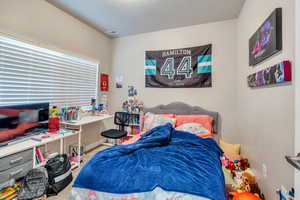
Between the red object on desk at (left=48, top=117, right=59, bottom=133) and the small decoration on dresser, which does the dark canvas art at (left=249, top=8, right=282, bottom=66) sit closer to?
the small decoration on dresser

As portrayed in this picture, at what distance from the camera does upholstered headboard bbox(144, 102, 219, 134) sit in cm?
260

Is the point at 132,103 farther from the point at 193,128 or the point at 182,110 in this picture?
Answer: the point at 193,128

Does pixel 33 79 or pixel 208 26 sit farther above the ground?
pixel 208 26

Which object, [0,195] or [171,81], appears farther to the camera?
[171,81]

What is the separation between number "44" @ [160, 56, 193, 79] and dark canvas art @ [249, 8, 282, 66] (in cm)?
120

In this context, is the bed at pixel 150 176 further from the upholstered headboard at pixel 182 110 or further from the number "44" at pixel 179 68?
the number "44" at pixel 179 68

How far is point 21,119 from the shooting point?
1693 millimetres

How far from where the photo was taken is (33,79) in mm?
2047

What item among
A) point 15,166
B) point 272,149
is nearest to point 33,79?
point 15,166

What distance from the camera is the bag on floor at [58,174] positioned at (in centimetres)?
166

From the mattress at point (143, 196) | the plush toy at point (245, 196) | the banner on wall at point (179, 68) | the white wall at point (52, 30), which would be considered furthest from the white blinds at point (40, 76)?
the plush toy at point (245, 196)

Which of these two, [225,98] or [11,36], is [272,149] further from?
[11,36]

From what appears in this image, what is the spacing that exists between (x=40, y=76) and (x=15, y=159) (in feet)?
4.11

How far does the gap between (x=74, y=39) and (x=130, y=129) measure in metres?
2.20
